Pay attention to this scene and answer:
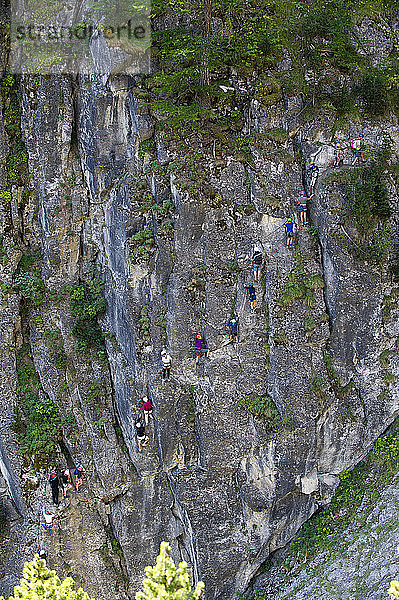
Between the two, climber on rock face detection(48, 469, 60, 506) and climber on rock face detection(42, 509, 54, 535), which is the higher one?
climber on rock face detection(48, 469, 60, 506)

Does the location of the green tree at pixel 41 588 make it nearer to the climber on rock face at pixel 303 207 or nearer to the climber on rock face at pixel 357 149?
the climber on rock face at pixel 303 207

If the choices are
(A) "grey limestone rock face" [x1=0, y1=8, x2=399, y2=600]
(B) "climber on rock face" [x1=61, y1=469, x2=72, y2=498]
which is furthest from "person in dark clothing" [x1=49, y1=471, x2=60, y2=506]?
(A) "grey limestone rock face" [x1=0, y1=8, x2=399, y2=600]

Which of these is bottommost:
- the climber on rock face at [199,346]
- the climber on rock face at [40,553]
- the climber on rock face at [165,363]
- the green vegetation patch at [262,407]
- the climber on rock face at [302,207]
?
the climber on rock face at [40,553]

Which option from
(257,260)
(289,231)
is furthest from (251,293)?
(289,231)

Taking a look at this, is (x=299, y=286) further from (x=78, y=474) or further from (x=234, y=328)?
(x=78, y=474)

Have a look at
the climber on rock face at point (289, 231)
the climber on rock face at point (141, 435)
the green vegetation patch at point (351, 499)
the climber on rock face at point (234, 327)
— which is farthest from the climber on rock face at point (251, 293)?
the green vegetation patch at point (351, 499)

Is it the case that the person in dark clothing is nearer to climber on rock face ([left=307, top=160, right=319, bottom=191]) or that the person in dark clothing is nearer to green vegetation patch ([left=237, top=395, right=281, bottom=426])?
green vegetation patch ([left=237, top=395, right=281, bottom=426])

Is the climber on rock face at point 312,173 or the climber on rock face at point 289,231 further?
the climber on rock face at point 312,173
